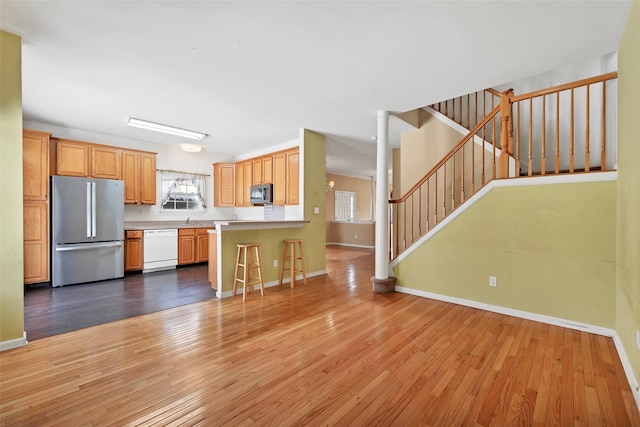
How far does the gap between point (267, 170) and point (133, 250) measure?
2904 millimetres

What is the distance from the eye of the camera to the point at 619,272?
2459 mm

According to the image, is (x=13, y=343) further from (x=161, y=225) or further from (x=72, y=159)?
(x=161, y=225)

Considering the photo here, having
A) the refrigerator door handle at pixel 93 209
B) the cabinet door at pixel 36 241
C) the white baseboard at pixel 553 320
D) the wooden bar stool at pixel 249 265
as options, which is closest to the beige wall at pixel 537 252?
the white baseboard at pixel 553 320

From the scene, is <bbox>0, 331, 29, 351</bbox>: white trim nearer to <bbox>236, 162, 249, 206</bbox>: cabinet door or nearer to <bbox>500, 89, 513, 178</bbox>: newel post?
<bbox>236, 162, 249, 206</bbox>: cabinet door

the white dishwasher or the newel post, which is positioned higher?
the newel post

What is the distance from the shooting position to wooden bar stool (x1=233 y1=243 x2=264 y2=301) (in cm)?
380

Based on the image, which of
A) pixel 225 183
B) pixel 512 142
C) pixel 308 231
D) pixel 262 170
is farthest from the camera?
pixel 225 183

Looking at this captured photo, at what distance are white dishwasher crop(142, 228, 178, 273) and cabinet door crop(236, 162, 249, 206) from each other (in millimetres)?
1512

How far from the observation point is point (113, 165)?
5.12 metres

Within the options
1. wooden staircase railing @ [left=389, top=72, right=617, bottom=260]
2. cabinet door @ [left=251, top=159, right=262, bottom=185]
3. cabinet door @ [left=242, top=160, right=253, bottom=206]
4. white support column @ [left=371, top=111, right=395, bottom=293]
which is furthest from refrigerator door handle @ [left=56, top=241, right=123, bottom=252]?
wooden staircase railing @ [left=389, top=72, right=617, bottom=260]

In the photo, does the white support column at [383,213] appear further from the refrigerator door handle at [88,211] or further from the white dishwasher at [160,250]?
the refrigerator door handle at [88,211]

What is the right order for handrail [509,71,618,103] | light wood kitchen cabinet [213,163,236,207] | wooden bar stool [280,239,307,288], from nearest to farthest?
handrail [509,71,618,103], wooden bar stool [280,239,307,288], light wood kitchen cabinet [213,163,236,207]

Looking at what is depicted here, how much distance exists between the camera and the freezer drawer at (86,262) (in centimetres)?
428

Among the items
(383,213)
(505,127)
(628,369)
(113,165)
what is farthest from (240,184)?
(628,369)
